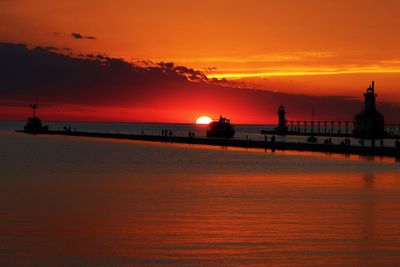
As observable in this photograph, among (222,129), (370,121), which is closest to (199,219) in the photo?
(370,121)

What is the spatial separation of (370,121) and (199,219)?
9071 centimetres

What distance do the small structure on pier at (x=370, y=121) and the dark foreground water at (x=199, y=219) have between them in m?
62.8

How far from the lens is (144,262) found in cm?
1980

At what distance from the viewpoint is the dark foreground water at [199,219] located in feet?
68.2

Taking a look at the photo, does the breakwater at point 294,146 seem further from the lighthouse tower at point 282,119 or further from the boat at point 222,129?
the lighthouse tower at point 282,119

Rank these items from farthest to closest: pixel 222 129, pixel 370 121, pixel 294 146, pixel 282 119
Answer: pixel 282 119, pixel 222 129, pixel 370 121, pixel 294 146

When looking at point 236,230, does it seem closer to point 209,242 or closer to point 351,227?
point 209,242

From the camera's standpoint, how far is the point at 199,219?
28297 millimetres

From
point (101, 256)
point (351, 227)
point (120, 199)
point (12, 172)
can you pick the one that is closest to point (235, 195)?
point (120, 199)

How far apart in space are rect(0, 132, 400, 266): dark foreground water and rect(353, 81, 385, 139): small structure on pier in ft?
206

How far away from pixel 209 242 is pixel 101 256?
3857 mm

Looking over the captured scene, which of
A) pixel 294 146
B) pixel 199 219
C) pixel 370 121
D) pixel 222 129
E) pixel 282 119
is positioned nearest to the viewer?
pixel 199 219

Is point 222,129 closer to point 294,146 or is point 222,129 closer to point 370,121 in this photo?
point 370,121

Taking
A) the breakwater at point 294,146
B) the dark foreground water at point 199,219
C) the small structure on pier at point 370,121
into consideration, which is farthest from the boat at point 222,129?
the dark foreground water at point 199,219
